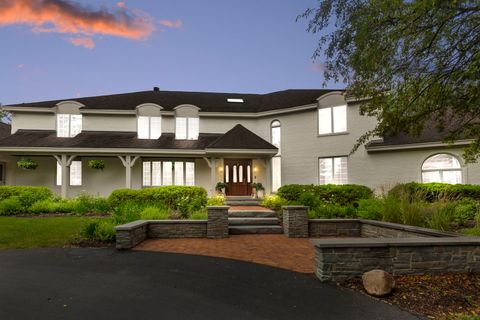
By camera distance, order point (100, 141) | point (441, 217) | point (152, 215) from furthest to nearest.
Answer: point (100, 141) < point (152, 215) < point (441, 217)

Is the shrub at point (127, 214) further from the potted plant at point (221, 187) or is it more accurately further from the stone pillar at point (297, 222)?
the potted plant at point (221, 187)

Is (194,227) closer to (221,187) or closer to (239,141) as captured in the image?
(221,187)

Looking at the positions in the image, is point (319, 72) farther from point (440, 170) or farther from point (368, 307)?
point (440, 170)

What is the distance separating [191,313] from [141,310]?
70cm

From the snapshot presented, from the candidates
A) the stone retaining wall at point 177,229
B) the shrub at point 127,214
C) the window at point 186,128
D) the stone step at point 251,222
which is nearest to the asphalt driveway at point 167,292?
the stone retaining wall at point 177,229

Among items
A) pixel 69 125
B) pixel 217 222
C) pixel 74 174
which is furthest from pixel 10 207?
pixel 217 222

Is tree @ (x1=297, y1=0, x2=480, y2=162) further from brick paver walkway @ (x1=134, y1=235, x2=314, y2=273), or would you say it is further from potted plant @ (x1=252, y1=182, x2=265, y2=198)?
potted plant @ (x1=252, y1=182, x2=265, y2=198)

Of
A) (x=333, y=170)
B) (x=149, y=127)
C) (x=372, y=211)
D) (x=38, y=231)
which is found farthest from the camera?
(x=149, y=127)

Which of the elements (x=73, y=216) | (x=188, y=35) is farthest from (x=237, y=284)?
(x=188, y=35)

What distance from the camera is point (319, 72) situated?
25.6ft

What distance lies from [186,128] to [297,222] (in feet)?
37.5

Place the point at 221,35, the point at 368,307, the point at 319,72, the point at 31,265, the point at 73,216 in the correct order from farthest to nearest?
the point at 221,35, the point at 73,216, the point at 319,72, the point at 31,265, the point at 368,307

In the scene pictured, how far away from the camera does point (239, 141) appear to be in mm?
16547

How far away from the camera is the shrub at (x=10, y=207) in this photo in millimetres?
12242
